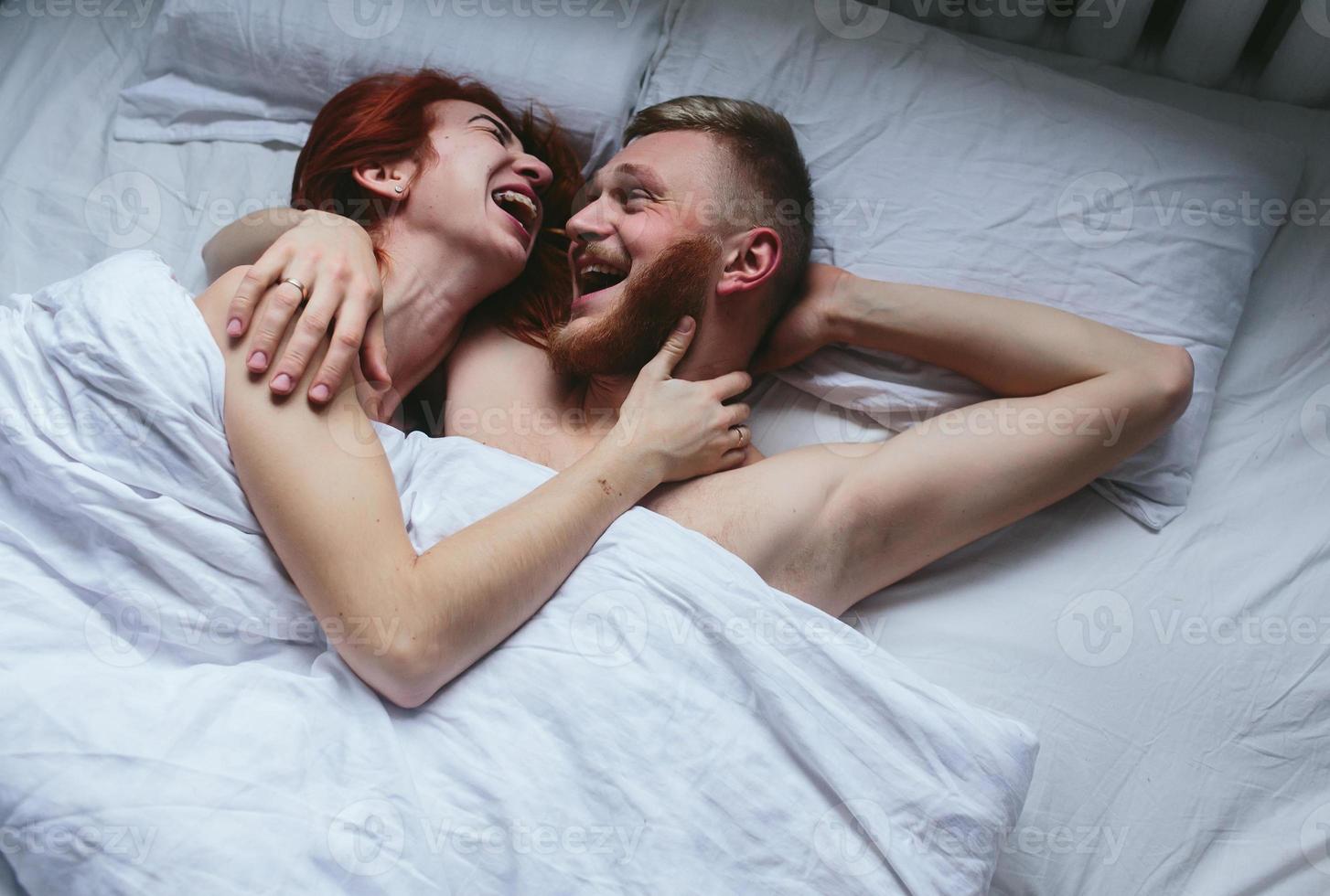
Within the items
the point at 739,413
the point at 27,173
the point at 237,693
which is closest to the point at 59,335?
the point at 237,693

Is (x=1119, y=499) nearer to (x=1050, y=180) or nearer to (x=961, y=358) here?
(x=961, y=358)

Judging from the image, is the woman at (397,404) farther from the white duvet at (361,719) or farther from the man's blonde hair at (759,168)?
the man's blonde hair at (759,168)

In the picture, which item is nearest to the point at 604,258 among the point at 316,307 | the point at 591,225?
the point at 591,225

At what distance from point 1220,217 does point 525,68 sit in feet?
3.72

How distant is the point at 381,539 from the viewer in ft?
3.79

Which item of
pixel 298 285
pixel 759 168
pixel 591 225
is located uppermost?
pixel 759 168

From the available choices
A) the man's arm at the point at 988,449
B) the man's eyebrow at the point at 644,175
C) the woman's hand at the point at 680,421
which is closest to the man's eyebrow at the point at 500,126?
the man's eyebrow at the point at 644,175

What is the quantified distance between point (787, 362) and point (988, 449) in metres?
0.37

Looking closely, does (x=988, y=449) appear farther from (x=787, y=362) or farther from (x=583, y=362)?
(x=583, y=362)

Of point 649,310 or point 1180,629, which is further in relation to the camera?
point 649,310

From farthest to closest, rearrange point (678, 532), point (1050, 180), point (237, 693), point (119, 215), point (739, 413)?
point (119, 215)
point (1050, 180)
point (739, 413)
point (678, 532)
point (237, 693)

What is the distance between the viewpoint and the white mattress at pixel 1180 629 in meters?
1.27

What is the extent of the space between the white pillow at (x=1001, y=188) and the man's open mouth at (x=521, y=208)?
1.00ft

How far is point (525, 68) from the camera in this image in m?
1.75
